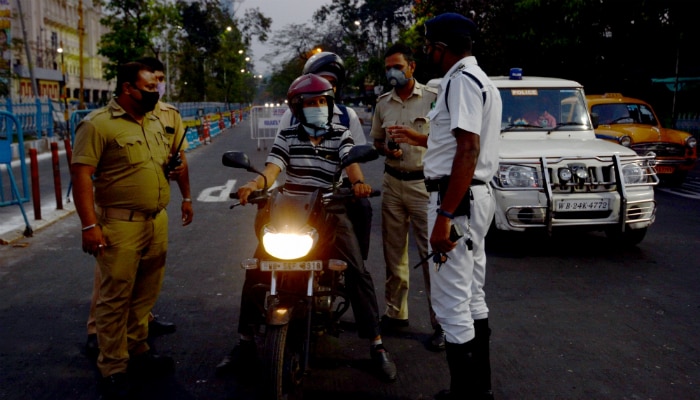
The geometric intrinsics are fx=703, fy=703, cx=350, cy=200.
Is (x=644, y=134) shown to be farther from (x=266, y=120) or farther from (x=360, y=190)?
(x=266, y=120)

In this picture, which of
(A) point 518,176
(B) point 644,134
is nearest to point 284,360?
(A) point 518,176

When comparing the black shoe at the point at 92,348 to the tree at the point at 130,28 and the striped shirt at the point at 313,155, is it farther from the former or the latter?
the tree at the point at 130,28

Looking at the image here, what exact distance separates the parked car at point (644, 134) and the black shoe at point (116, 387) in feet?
38.6

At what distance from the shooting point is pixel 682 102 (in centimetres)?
2764

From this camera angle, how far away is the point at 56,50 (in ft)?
214

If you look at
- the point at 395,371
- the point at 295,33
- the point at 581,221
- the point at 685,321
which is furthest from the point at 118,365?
the point at 295,33

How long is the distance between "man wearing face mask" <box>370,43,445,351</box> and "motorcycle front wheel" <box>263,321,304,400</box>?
156 centimetres

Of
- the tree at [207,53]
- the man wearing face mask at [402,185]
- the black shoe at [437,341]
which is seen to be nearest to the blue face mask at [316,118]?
the man wearing face mask at [402,185]

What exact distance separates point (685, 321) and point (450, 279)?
2.91 metres

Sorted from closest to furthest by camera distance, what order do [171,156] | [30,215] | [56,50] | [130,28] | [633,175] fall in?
[171,156] → [633,175] → [30,215] → [130,28] → [56,50]

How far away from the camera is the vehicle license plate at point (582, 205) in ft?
25.7

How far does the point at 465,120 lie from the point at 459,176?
0.29 meters

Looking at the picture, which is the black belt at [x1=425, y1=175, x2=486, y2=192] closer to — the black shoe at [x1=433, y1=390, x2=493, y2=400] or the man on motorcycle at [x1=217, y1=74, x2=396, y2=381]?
the man on motorcycle at [x1=217, y1=74, x2=396, y2=381]

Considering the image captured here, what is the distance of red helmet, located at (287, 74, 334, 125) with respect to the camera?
4180 mm
